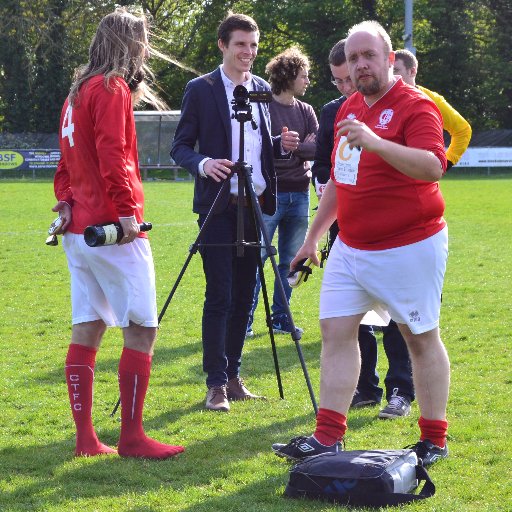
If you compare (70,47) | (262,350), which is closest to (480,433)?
(262,350)

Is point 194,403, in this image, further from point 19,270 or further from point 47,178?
point 47,178

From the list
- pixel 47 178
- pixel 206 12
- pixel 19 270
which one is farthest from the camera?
pixel 206 12

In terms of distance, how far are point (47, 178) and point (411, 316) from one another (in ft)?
115

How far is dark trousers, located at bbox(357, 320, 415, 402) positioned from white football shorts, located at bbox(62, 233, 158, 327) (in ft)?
5.46

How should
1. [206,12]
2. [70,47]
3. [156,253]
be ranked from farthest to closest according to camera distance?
1. [206,12]
2. [70,47]
3. [156,253]

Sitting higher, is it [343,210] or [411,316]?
[343,210]

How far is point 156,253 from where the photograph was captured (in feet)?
48.6

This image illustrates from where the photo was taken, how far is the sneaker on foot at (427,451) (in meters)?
4.81

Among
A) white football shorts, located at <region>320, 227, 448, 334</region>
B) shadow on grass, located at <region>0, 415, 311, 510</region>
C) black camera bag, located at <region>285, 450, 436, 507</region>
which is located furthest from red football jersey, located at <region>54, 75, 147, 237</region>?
black camera bag, located at <region>285, 450, 436, 507</region>

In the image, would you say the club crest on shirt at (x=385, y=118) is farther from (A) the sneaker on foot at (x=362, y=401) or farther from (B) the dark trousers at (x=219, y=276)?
(A) the sneaker on foot at (x=362, y=401)

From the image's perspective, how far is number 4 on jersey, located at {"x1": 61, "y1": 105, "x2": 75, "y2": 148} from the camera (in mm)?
4934

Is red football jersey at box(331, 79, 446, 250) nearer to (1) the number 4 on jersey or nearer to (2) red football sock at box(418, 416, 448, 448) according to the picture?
(2) red football sock at box(418, 416, 448, 448)

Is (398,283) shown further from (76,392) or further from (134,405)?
(76,392)

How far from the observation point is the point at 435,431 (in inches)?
193
